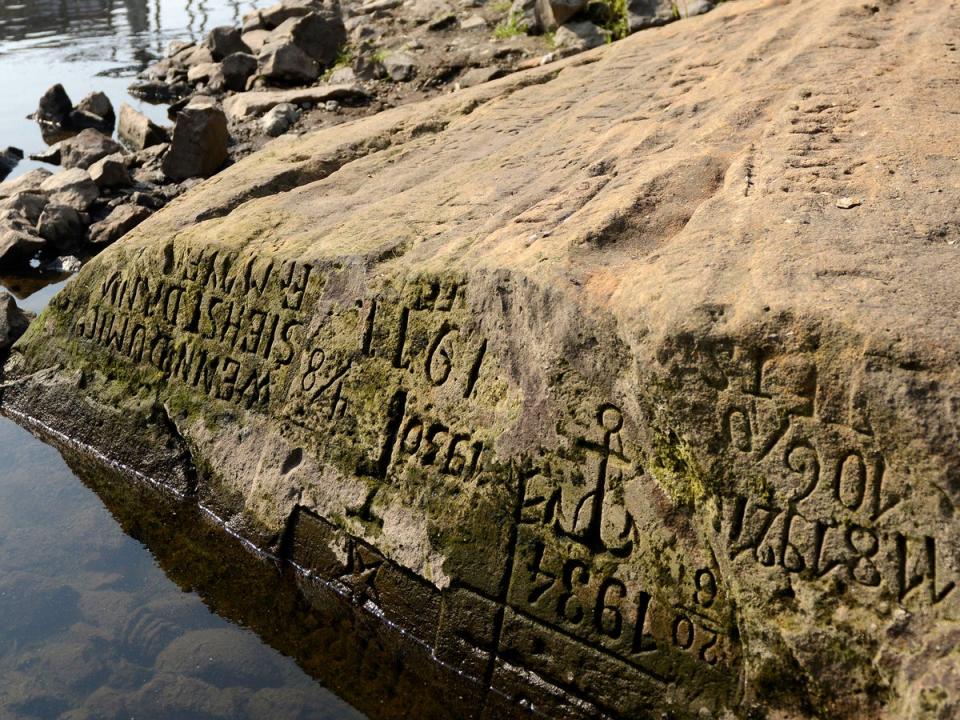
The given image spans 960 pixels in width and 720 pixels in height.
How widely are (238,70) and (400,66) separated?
217cm

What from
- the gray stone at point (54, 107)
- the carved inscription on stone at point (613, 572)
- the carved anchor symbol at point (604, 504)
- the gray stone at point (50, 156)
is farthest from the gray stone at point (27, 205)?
Answer: the carved anchor symbol at point (604, 504)

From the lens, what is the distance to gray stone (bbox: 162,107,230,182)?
8547 millimetres

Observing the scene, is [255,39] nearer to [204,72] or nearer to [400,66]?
[204,72]

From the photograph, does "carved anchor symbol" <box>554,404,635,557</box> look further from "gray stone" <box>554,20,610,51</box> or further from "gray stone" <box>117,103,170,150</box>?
"gray stone" <box>117,103,170,150</box>

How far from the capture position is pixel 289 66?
10.7 m

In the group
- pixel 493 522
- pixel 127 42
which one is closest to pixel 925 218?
pixel 493 522

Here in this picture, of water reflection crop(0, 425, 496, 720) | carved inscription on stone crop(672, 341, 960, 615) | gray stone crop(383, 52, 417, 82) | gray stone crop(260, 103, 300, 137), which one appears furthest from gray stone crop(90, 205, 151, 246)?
carved inscription on stone crop(672, 341, 960, 615)

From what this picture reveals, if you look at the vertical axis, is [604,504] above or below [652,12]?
below

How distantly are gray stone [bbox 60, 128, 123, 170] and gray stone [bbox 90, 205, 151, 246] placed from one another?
167 centimetres

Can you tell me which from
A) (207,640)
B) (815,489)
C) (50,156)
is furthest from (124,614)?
Result: (50,156)

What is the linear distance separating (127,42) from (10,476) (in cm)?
1284

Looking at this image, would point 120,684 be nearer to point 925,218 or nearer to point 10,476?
point 10,476

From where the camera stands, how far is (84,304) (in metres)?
5.21

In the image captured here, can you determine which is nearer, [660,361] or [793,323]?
[793,323]
